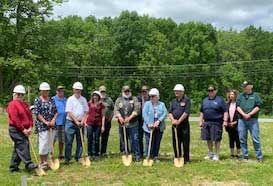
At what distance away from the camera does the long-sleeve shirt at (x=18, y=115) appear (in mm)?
9977

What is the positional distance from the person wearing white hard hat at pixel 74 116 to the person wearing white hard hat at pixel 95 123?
0.50 metres

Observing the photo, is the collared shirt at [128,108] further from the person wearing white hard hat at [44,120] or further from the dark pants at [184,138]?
the person wearing white hard hat at [44,120]

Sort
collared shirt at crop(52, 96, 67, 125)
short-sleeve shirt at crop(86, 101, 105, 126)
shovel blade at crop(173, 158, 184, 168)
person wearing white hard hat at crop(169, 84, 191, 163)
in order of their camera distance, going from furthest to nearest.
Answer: short-sleeve shirt at crop(86, 101, 105, 126), collared shirt at crop(52, 96, 67, 125), person wearing white hard hat at crop(169, 84, 191, 163), shovel blade at crop(173, 158, 184, 168)

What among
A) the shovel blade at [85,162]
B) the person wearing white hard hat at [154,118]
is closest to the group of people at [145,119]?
the person wearing white hard hat at [154,118]

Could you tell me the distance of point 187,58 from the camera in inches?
2308

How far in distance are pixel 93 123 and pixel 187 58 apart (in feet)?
157

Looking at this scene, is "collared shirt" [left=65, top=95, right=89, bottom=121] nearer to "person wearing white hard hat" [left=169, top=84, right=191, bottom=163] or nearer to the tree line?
"person wearing white hard hat" [left=169, top=84, right=191, bottom=163]

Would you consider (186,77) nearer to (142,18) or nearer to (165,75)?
(165,75)

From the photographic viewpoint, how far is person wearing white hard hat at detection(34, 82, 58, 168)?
10.5m

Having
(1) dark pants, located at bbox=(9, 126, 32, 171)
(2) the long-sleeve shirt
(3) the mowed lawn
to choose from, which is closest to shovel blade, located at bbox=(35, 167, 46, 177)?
(3) the mowed lawn

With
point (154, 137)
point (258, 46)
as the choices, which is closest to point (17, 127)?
point (154, 137)

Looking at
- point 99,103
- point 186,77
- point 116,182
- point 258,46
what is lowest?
point 116,182

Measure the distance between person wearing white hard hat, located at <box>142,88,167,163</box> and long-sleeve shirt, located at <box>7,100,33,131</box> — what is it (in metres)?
3.02

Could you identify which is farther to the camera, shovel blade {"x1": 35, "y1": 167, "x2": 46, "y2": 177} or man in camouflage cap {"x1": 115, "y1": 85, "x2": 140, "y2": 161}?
man in camouflage cap {"x1": 115, "y1": 85, "x2": 140, "y2": 161}
